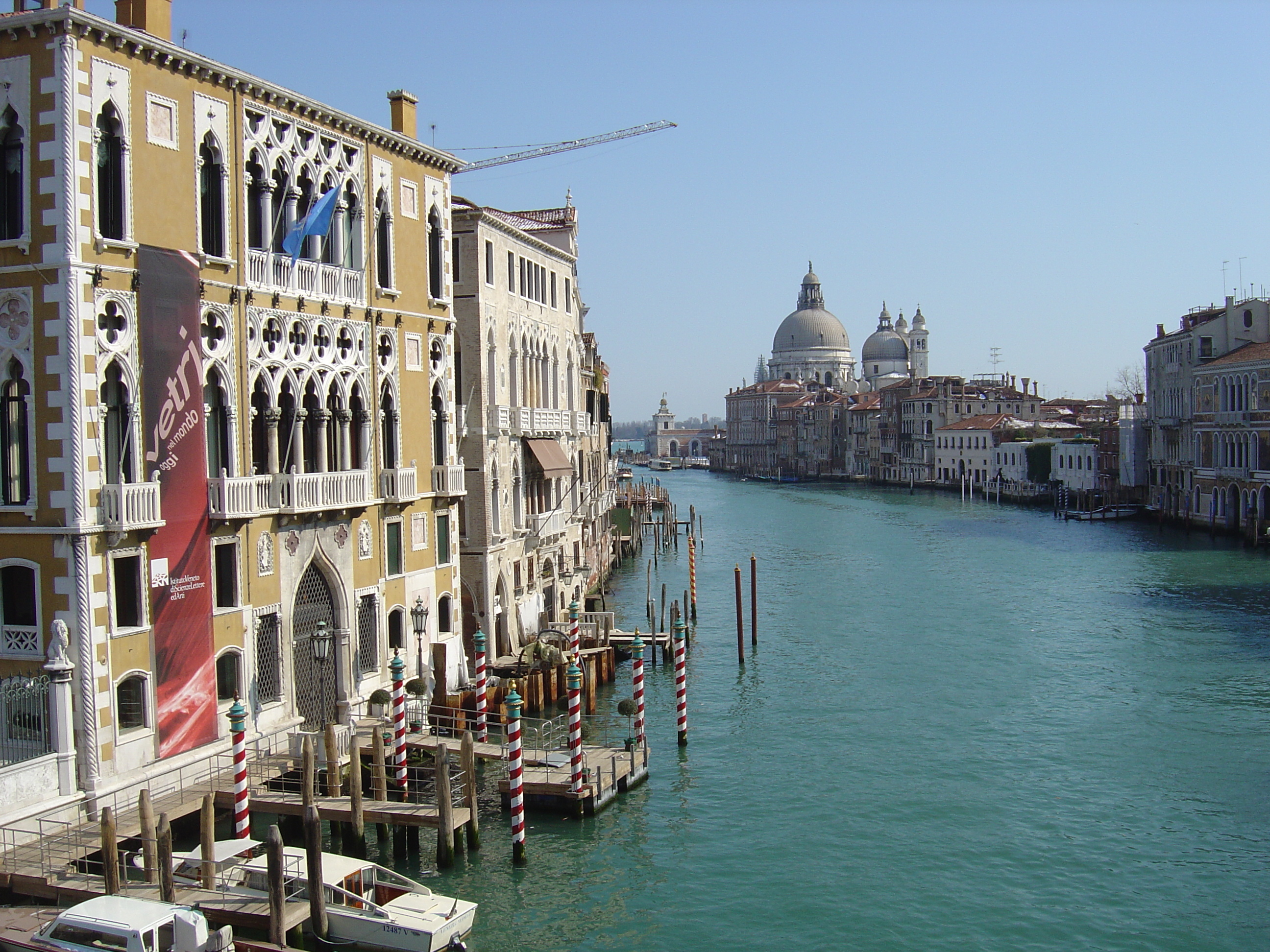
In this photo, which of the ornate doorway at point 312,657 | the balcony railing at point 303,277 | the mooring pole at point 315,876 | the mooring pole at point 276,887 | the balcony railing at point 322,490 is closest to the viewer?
the mooring pole at point 276,887

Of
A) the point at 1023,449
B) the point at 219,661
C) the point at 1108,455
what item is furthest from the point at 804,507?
the point at 219,661

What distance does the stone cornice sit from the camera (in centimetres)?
1196

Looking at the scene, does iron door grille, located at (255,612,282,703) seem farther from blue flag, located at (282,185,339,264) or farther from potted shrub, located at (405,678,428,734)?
blue flag, located at (282,185,339,264)

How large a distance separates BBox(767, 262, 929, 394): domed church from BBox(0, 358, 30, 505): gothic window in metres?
124

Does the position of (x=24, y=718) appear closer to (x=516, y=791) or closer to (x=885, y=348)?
(x=516, y=791)

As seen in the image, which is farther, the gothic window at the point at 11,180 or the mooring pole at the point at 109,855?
the gothic window at the point at 11,180

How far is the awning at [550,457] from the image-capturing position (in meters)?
24.0

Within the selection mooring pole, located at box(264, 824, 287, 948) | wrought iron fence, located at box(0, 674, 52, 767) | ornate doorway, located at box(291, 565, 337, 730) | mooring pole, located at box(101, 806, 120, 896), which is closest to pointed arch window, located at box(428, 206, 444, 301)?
ornate doorway, located at box(291, 565, 337, 730)

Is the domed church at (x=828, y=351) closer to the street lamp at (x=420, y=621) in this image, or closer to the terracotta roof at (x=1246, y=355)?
the terracotta roof at (x=1246, y=355)

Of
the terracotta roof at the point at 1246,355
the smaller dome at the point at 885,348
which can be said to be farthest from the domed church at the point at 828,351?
the terracotta roof at the point at 1246,355

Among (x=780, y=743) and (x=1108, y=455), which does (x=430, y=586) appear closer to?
(x=780, y=743)

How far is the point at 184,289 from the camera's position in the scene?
44.1ft

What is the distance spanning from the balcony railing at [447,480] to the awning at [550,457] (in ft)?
16.3

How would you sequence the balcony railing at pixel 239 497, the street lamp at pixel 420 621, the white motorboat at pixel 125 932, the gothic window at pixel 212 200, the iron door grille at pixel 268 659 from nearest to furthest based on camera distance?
the white motorboat at pixel 125 932 → the balcony railing at pixel 239 497 → the gothic window at pixel 212 200 → the iron door grille at pixel 268 659 → the street lamp at pixel 420 621
